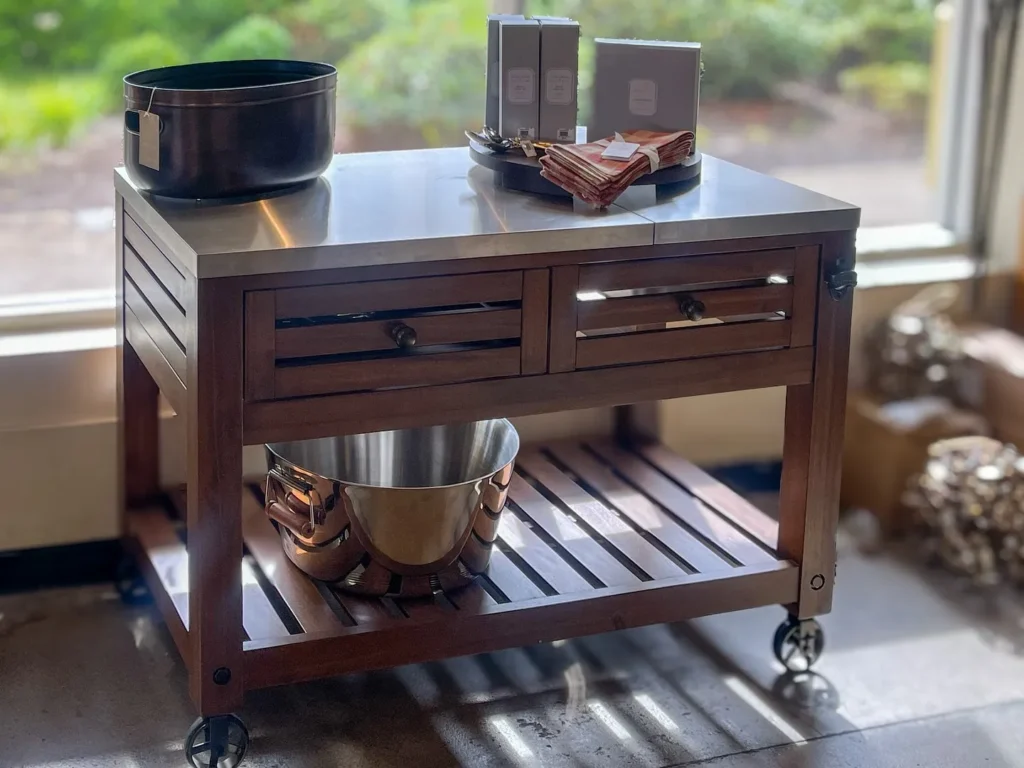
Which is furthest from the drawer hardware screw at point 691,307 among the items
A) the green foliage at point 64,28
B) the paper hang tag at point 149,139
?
the green foliage at point 64,28

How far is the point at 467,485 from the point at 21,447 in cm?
86

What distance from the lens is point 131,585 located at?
8.20 feet

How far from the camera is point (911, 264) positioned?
314 cm

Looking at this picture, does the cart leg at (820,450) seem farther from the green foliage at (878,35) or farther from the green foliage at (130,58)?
the green foliage at (130,58)

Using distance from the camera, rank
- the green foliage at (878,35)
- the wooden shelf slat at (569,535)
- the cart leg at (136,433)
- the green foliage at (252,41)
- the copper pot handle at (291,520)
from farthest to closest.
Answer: the green foliage at (878,35) → the green foliage at (252,41) → the cart leg at (136,433) → the wooden shelf slat at (569,535) → the copper pot handle at (291,520)

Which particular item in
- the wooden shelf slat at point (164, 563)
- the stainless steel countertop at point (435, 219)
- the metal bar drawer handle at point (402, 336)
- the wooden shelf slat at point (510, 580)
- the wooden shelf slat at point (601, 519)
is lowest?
the wooden shelf slat at point (164, 563)

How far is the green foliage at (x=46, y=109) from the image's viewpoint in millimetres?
2521

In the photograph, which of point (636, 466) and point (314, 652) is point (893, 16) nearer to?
point (636, 466)

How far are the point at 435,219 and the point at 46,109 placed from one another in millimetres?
979

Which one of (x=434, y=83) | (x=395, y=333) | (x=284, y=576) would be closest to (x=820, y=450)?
(x=395, y=333)

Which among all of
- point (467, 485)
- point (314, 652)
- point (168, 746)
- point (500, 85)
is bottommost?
point (168, 746)

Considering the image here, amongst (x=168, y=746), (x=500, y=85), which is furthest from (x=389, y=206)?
(x=168, y=746)

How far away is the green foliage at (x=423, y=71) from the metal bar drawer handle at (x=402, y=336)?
98 cm

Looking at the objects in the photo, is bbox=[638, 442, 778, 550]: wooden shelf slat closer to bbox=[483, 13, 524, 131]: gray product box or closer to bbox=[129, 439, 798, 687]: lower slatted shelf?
bbox=[129, 439, 798, 687]: lower slatted shelf
